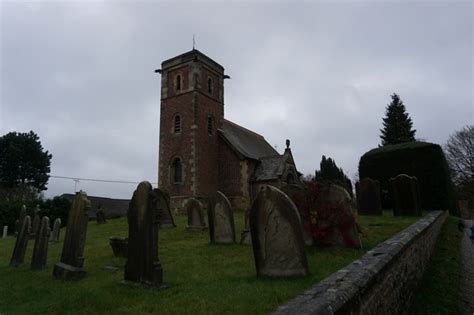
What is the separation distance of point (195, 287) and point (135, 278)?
122cm

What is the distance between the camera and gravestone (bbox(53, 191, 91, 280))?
640 cm

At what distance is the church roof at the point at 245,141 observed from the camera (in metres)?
27.0

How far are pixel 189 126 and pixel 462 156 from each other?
29012 millimetres

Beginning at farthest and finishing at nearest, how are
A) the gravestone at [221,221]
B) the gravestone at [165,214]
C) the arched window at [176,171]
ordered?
the arched window at [176,171]
the gravestone at [165,214]
the gravestone at [221,221]

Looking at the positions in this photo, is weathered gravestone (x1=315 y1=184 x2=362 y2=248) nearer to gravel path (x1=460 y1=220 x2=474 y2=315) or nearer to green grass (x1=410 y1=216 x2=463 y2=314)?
green grass (x1=410 y1=216 x2=463 y2=314)

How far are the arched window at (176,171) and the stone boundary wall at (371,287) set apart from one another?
20.0 metres

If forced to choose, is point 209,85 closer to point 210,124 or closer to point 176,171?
point 210,124

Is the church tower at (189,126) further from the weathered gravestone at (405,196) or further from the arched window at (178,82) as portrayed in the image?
the weathered gravestone at (405,196)

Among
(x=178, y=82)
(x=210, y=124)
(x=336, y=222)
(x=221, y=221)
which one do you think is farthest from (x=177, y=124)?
(x=336, y=222)

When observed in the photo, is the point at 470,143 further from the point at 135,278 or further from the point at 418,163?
the point at 135,278

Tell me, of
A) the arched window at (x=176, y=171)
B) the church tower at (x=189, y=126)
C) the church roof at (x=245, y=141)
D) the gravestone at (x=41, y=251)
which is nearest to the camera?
the gravestone at (x=41, y=251)

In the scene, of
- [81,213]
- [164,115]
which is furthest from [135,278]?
[164,115]

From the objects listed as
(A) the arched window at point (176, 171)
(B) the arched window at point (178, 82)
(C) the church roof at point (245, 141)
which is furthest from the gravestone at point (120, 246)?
(B) the arched window at point (178, 82)

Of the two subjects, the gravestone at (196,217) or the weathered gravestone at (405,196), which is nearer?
the gravestone at (196,217)
